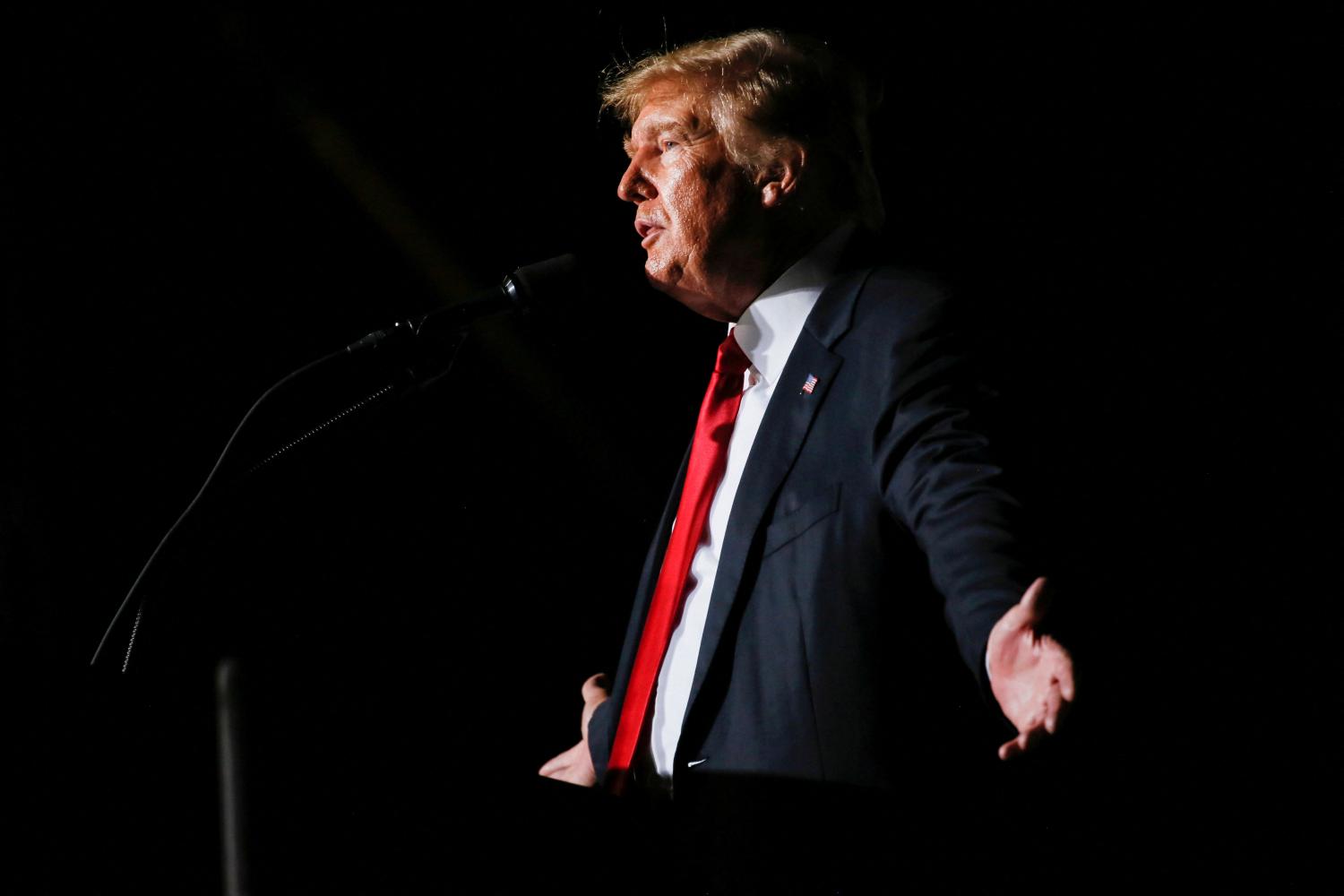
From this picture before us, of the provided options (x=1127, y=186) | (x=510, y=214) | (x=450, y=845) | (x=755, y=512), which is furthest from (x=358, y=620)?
(x=1127, y=186)

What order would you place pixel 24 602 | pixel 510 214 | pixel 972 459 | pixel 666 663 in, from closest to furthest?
pixel 972 459 < pixel 666 663 < pixel 24 602 < pixel 510 214

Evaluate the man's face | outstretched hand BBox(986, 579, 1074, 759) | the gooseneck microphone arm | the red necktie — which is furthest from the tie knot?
outstretched hand BBox(986, 579, 1074, 759)

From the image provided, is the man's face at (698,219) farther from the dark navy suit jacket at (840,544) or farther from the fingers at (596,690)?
the fingers at (596,690)

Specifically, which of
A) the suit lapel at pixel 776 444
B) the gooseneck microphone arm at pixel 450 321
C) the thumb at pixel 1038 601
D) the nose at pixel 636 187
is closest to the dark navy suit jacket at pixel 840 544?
the suit lapel at pixel 776 444

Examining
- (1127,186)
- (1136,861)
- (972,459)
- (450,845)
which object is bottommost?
(1136,861)

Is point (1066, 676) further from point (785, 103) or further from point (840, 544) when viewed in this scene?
point (785, 103)

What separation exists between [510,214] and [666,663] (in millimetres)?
1429

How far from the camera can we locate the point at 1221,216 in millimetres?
1912

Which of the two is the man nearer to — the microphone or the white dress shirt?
the white dress shirt

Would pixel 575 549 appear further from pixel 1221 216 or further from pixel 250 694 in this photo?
pixel 250 694

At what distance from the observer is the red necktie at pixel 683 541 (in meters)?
1.54

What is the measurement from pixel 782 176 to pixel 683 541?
680 millimetres

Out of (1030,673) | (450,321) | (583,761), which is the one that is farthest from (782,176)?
(1030,673)

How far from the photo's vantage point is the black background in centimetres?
172
